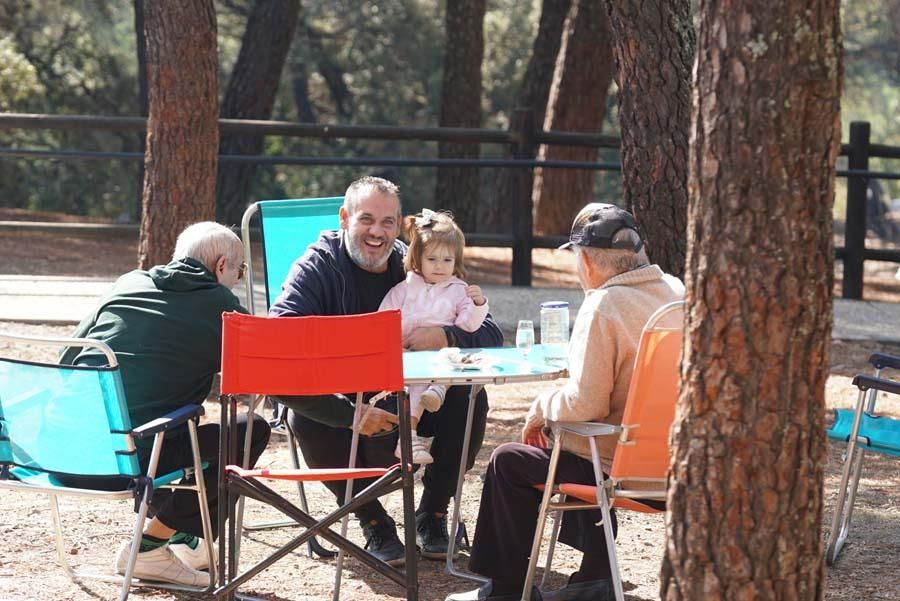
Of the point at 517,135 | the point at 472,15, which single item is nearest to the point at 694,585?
the point at 517,135

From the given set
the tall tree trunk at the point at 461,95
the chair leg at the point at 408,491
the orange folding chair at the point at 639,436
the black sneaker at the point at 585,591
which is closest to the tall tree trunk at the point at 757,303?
the orange folding chair at the point at 639,436

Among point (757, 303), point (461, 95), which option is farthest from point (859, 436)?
point (461, 95)

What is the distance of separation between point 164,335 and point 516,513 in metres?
1.14

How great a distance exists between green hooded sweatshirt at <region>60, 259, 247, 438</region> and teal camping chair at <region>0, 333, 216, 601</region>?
7.8 inches

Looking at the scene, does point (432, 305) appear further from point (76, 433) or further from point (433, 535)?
point (76, 433)

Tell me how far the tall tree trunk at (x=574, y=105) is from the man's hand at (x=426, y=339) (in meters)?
7.79

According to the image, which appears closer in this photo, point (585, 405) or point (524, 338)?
point (585, 405)

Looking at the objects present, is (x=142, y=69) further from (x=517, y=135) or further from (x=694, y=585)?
(x=694, y=585)

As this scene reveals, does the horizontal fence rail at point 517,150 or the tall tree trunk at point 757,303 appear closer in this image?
the tall tree trunk at point 757,303

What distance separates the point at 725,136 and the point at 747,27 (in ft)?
0.68

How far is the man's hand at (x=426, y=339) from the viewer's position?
4.73 metres

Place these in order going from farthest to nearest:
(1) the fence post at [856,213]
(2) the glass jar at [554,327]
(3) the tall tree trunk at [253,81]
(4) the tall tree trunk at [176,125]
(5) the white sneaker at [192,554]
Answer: (3) the tall tree trunk at [253,81], (1) the fence post at [856,213], (4) the tall tree trunk at [176,125], (2) the glass jar at [554,327], (5) the white sneaker at [192,554]

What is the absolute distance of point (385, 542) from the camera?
454 centimetres

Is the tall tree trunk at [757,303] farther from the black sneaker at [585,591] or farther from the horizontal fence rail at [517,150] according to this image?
the horizontal fence rail at [517,150]
